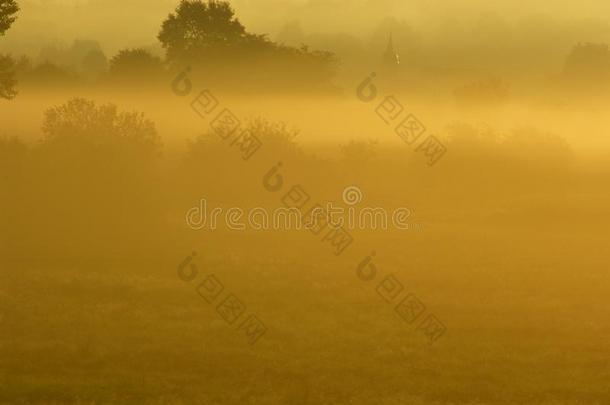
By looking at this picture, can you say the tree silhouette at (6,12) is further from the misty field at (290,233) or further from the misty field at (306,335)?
the misty field at (306,335)

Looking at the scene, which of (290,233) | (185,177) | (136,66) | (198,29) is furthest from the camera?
(136,66)

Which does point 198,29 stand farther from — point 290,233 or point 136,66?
point 290,233

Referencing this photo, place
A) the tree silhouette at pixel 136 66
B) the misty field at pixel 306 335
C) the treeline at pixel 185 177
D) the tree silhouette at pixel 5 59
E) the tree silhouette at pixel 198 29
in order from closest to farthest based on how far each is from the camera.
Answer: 1. the misty field at pixel 306 335
2. the treeline at pixel 185 177
3. the tree silhouette at pixel 5 59
4. the tree silhouette at pixel 198 29
5. the tree silhouette at pixel 136 66

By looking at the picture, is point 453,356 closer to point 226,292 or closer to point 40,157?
point 226,292

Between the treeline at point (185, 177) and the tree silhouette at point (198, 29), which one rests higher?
the tree silhouette at point (198, 29)

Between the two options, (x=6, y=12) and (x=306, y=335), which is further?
(x=6, y=12)

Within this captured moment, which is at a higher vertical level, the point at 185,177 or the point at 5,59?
the point at 5,59

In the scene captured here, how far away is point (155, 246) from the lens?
50.4 m

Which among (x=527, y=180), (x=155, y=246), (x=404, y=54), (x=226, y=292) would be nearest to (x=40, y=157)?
(x=155, y=246)

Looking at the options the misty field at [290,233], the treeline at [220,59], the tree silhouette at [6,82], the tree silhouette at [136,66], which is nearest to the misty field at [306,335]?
the misty field at [290,233]

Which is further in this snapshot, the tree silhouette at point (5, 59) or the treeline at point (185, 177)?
the tree silhouette at point (5, 59)

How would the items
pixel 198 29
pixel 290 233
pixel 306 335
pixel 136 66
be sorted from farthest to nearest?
pixel 136 66 → pixel 198 29 → pixel 290 233 → pixel 306 335

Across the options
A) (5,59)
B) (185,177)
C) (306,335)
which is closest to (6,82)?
(5,59)

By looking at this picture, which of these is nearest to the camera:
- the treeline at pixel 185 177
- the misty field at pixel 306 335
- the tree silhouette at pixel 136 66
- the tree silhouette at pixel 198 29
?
the misty field at pixel 306 335
